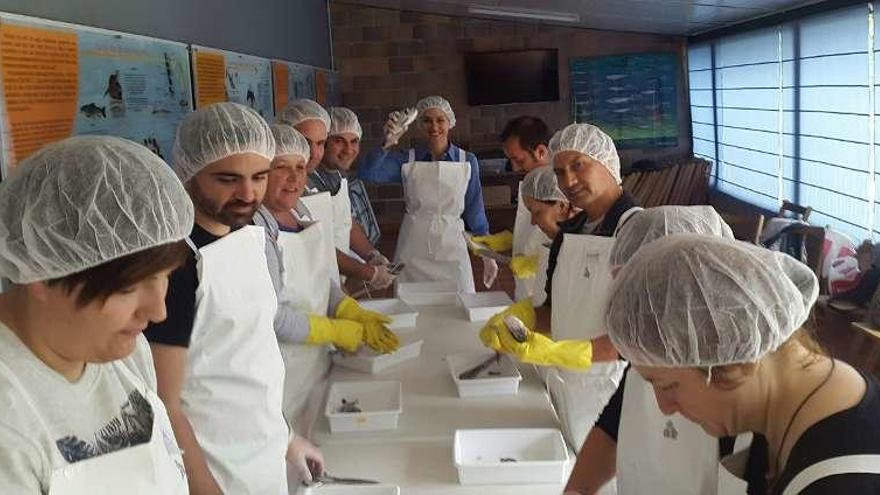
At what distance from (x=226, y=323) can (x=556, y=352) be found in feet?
2.57

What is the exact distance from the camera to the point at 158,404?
45.9 inches

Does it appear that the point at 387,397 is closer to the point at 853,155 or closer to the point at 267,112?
the point at 267,112

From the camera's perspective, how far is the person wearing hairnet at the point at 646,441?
1345 mm

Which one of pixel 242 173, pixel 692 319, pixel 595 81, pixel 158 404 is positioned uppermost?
pixel 595 81

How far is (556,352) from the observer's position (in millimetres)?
1836

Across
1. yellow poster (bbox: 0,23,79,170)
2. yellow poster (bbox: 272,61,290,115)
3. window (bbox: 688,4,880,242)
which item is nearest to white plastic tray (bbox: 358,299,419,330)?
yellow poster (bbox: 0,23,79,170)

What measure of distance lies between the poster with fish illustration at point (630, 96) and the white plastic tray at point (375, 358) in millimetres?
5923

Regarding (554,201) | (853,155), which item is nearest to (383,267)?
(554,201)

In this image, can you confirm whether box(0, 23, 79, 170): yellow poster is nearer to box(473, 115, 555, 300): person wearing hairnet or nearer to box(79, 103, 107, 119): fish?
box(79, 103, 107, 119): fish

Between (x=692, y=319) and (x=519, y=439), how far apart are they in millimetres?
916

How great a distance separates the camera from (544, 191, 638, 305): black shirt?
197 centimetres

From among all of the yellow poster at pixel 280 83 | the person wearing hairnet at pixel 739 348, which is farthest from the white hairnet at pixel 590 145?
the yellow poster at pixel 280 83

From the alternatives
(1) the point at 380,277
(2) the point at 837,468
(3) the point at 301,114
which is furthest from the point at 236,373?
(1) the point at 380,277

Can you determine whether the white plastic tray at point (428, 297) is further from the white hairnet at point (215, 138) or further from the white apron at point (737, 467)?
the white apron at point (737, 467)
